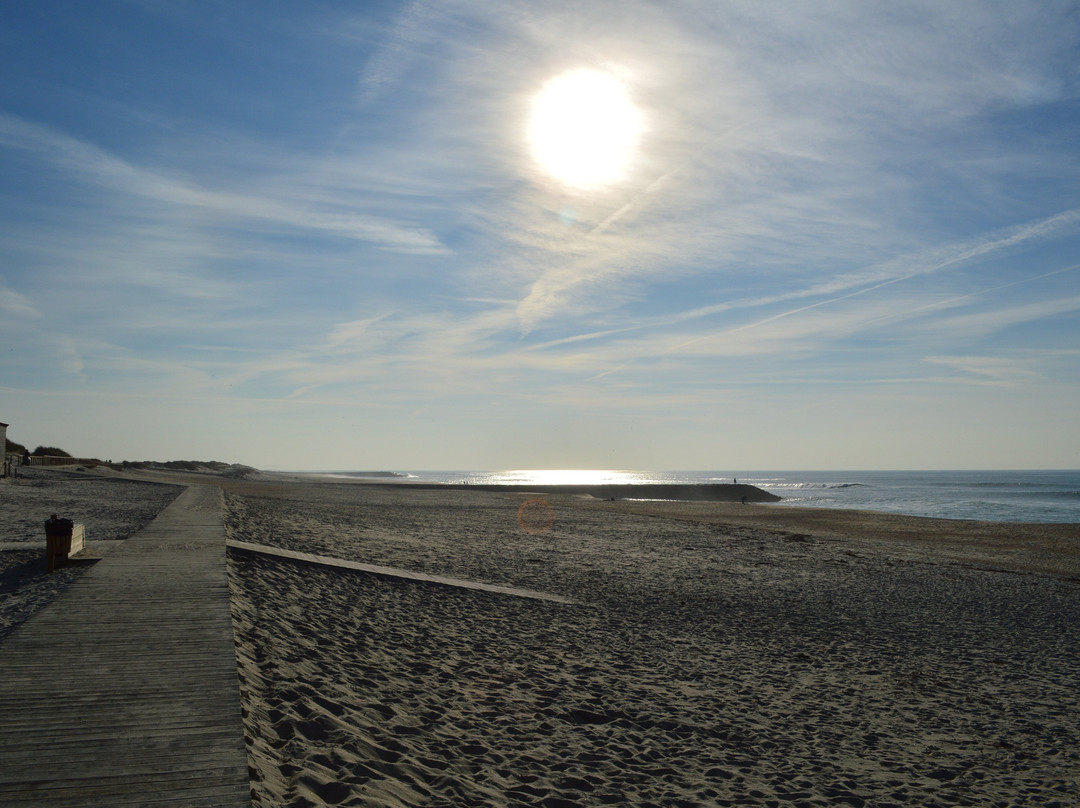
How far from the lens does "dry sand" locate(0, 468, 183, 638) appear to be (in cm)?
1062

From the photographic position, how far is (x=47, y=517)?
20500 mm

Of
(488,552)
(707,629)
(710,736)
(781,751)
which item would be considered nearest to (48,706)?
(710,736)

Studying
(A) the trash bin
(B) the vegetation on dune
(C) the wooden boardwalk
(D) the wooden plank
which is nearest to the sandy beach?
(D) the wooden plank

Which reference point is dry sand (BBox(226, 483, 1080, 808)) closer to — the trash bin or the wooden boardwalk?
the wooden boardwalk

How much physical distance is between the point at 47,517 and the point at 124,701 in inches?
722

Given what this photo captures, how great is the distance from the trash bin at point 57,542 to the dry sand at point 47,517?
0.66 feet

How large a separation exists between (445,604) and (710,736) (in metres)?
6.25

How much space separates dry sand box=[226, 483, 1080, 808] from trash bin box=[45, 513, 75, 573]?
8.87 feet

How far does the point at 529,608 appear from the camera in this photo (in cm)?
1309

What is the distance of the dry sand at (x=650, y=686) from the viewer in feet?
20.7

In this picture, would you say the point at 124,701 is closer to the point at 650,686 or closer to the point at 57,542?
the point at 650,686

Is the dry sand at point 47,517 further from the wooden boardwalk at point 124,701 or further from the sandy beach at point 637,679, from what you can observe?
the wooden boardwalk at point 124,701

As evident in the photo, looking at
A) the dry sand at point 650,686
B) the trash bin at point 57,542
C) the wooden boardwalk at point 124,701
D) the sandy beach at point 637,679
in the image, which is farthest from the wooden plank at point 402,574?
the wooden boardwalk at point 124,701

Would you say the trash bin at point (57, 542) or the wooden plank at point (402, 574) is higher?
the trash bin at point (57, 542)
